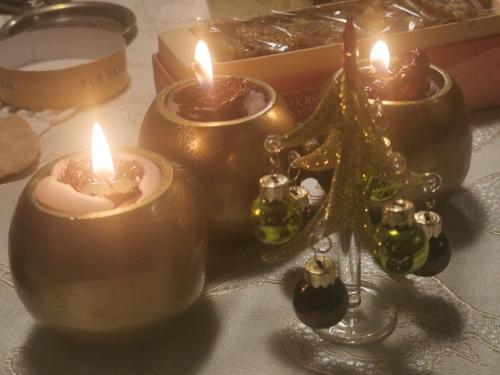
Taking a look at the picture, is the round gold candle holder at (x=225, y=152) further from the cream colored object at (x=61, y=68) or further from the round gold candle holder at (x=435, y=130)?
the cream colored object at (x=61, y=68)

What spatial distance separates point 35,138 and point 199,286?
1.09 ft

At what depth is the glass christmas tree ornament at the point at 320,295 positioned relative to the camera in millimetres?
436

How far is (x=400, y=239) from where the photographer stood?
16.6 inches

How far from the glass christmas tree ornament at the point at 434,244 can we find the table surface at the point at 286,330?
0.04 m

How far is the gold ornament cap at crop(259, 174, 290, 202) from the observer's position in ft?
1.46

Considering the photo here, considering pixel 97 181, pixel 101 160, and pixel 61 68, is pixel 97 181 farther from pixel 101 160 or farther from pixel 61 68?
pixel 61 68

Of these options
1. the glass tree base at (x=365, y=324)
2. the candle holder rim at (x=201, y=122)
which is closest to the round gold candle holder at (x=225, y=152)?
the candle holder rim at (x=201, y=122)

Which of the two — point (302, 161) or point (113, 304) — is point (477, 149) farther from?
point (113, 304)

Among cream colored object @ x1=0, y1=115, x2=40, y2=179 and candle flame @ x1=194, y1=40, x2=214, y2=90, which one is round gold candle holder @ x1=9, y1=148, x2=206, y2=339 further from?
cream colored object @ x1=0, y1=115, x2=40, y2=179

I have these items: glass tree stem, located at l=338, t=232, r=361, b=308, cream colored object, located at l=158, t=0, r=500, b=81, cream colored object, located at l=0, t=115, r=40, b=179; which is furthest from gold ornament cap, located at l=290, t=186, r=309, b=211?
cream colored object, located at l=0, t=115, r=40, b=179

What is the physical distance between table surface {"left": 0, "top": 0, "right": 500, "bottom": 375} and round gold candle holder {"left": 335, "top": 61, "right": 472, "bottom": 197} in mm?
57

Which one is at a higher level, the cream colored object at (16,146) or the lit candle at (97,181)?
the lit candle at (97,181)

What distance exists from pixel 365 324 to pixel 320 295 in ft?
0.25

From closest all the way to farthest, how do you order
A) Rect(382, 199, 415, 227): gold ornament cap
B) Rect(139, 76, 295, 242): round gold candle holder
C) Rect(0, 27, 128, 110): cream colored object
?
Rect(382, 199, 415, 227): gold ornament cap < Rect(139, 76, 295, 242): round gold candle holder < Rect(0, 27, 128, 110): cream colored object
